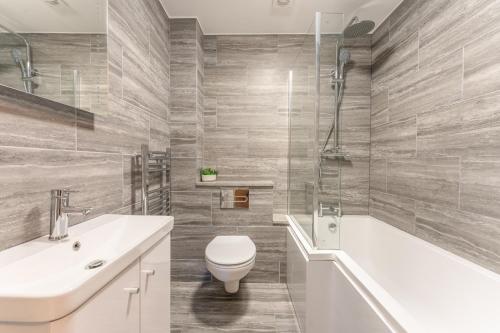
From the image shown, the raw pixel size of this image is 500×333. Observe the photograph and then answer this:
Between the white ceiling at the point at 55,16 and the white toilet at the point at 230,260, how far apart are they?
61.4 inches

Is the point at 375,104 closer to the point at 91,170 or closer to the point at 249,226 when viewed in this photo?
the point at 249,226

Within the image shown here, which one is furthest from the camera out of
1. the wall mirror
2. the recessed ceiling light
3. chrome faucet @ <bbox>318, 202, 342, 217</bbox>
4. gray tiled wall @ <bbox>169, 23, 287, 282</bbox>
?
gray tiled wall @ <bbox>169, 23, 287, 282</bbox>

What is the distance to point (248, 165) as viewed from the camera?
2.62 m

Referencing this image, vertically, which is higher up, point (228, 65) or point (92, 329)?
point (228, 65)

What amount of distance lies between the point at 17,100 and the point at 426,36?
2323 millimetres

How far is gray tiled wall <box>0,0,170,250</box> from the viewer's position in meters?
0.83

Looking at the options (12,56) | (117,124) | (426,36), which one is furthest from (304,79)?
(12,56)

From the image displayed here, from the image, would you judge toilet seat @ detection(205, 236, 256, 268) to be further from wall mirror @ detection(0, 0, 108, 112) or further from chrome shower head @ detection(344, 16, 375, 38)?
chrome shower head @ detection(344, 16, 375, 38)

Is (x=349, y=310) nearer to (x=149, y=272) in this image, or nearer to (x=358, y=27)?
(x=149, y=272)

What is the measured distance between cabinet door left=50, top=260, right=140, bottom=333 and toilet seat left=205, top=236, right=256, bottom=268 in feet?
2.85

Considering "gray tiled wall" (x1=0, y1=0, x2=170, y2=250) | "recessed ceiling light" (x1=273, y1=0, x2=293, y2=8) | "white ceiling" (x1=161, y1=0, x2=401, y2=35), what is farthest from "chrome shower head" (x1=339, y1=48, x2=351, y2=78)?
"gray tiled wall" (x1=0, y1=0, x2=170, y2=250)

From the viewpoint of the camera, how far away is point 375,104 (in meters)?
2.43

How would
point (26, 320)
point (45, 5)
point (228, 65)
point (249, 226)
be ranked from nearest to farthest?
point (26, 320) < point (45, 5) < point (249, 226) < point (228, 65)

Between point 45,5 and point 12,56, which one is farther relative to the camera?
point 45,5
